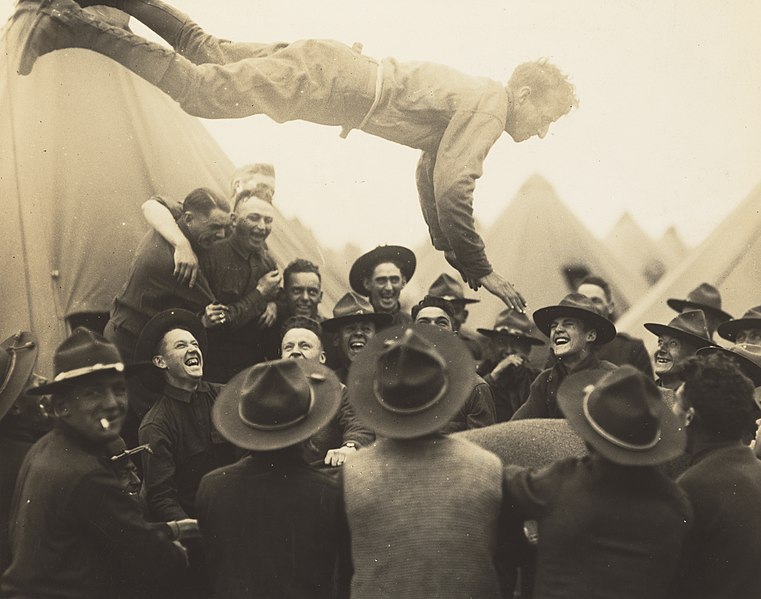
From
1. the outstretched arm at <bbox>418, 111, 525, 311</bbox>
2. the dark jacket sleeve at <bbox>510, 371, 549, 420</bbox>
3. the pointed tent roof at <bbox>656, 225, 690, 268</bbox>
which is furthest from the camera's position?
the pointed tent roof at <bbox>656, 225, 690, 268</bbox>

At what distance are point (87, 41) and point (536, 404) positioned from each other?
334cm

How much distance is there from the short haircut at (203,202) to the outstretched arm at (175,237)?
0.12 metres

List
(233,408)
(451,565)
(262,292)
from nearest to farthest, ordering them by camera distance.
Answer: (451,565), (233,408), (262,292)

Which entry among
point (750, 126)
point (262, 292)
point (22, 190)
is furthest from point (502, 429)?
point (750, 126)

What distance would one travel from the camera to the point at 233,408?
3.12 meters

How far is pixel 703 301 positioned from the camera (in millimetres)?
6359

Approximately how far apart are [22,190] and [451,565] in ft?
13.4

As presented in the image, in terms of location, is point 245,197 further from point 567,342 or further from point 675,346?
point 675,346

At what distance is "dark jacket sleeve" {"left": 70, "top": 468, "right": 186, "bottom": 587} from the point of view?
9.54 feet

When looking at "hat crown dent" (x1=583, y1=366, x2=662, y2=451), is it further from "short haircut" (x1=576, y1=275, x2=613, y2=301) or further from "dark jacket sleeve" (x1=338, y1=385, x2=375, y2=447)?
"short haircut" (x1=576, y1=275, x2=613, y2=301)

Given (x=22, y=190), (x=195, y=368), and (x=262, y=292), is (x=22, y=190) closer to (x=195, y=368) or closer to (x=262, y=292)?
(x=262, y=292)

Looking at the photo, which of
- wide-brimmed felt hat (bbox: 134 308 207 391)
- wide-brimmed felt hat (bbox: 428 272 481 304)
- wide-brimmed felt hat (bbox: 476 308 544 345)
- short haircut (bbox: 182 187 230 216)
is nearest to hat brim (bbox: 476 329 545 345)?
wide-brimmed felt hat (bbox: 476 308 544 345)

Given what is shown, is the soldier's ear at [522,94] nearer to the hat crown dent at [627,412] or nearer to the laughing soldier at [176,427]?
the laughing soldier at [176,427]

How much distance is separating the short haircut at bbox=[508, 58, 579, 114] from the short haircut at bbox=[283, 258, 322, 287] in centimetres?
180
